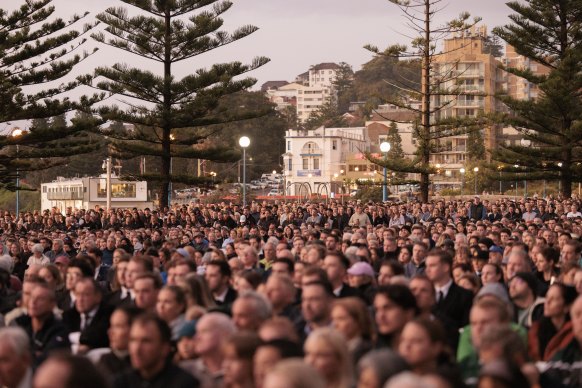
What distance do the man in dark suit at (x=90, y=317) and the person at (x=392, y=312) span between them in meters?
2.36

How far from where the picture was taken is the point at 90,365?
5324 mm

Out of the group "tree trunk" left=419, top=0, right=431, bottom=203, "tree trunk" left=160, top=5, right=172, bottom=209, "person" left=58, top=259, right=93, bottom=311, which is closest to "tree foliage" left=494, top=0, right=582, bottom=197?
"tree trunk" left=419, top=0, right=431, bottom=203

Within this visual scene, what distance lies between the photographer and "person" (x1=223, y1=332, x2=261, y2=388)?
19.3 ft

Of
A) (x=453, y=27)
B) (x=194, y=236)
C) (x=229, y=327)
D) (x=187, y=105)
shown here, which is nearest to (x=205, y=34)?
(x=187, y=105)

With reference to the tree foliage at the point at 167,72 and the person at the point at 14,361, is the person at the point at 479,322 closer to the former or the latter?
the person at the point at 14,361

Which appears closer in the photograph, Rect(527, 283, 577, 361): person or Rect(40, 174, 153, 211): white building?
Rect(527, 283, 577, 361): person

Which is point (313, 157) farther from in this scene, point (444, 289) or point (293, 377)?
point (293, 377)

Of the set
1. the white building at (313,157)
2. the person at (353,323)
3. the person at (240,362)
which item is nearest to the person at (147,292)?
the person at (353,323)

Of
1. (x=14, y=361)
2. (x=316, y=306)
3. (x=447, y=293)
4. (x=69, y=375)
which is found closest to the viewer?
(x=69, y=375)

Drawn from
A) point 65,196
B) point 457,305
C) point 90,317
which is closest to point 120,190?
point 65,196

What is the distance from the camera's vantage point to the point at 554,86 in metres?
39.0

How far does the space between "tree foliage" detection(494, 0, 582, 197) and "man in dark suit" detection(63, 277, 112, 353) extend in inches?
1251

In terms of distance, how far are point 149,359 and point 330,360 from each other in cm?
132

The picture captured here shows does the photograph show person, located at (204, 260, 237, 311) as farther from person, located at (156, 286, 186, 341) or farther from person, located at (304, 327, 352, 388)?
person, located at (304, 327, 352, 388)
